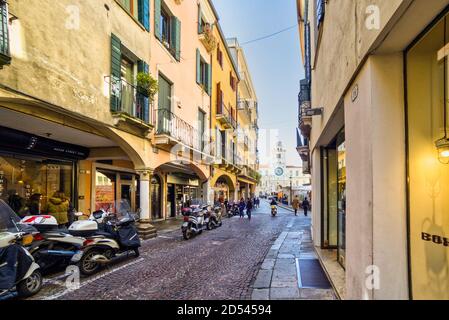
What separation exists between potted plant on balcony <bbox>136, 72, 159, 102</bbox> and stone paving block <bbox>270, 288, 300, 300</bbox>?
7807mm

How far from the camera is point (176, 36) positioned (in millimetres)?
14297

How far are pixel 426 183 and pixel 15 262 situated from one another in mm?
5315

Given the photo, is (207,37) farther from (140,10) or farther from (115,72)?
(115,72)

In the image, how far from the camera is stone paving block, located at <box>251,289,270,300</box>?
16.3 feet

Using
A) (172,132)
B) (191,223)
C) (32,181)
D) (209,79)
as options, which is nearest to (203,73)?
(209,79)

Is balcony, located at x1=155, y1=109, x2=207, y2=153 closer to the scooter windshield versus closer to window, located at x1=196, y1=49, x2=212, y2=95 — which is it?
window, located at x1=196, y1=49, x2=212, y2=95

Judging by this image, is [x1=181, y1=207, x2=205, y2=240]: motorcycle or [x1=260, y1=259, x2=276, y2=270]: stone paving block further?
[x1=181, y1=207, x2=205, y2=240]: motorcycle

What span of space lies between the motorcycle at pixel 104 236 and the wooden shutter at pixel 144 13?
22.3 feet

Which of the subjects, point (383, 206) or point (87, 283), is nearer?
point (383, 206)

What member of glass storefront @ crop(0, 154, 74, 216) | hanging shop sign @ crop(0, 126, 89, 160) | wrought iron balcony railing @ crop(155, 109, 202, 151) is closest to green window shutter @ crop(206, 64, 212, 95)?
wrought iron balcony railing @ crop(155, 109, 202, 151)

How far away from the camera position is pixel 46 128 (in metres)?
8.52

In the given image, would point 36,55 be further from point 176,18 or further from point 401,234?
point 176,18

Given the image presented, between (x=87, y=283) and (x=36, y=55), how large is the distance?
4501mm
